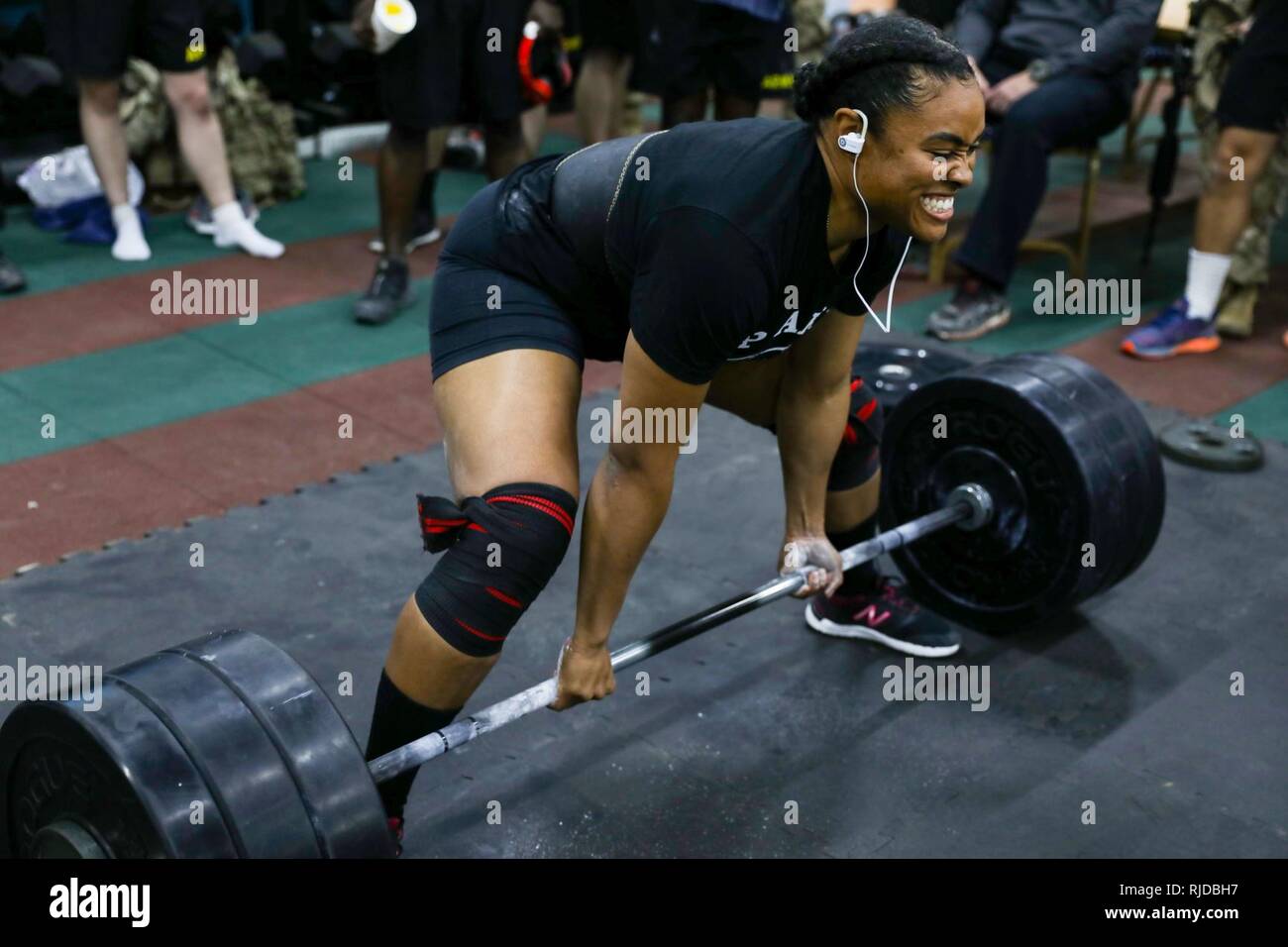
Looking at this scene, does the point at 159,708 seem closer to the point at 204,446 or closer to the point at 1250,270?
the point at 204,446

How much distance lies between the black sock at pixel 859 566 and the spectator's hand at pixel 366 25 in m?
2.07

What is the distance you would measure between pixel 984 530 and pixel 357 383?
174cm

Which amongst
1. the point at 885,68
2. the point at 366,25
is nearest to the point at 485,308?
the point at 885,68

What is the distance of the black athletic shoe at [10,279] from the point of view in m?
4.04

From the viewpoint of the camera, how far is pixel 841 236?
5.88 ft

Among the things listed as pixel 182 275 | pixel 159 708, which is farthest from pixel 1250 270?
pixel 159 708

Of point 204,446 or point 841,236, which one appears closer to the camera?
point 841,236

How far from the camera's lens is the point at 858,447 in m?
2.38

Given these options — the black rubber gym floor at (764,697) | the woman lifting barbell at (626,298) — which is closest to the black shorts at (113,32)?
the black rubber gym floor at (764,697)

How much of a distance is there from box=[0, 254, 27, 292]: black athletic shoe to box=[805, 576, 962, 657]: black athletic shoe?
2.62 m

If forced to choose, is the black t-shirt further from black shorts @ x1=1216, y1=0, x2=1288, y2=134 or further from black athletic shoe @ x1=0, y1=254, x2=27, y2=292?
black athletic shoe @ x1=0, y1=254, x2=27, y2=292

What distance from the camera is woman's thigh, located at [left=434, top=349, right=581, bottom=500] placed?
179 cm

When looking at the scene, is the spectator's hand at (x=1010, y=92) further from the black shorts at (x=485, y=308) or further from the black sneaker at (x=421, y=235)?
the black shorts at (x=485, y=308)

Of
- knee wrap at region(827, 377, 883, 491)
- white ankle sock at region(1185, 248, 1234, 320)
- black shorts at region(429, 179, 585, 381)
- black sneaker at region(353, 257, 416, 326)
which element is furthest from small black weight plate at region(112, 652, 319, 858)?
white ankle sock at region(1185, 248, 1234, 320)
